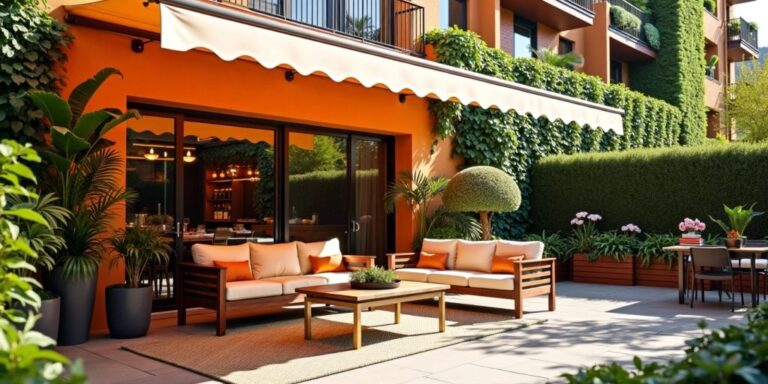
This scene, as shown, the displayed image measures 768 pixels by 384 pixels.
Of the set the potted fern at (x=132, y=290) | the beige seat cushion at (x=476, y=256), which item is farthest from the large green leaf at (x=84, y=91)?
the beige seat cushion at (x=476, y=256)

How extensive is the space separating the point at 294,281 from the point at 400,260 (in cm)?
232

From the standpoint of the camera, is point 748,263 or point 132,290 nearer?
point 132,290

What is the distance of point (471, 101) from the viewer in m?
9.38

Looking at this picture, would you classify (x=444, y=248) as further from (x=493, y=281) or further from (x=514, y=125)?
(x=514, y=125)

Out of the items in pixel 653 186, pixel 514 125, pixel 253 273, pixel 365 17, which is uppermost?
pixel 365 17

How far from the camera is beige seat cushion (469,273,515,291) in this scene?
8.82 m

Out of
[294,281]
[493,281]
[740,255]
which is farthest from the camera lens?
[740,255]

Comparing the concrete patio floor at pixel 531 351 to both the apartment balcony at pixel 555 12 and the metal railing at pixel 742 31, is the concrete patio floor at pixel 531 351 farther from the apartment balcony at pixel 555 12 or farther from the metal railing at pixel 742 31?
the metal railing at pixel 742 31

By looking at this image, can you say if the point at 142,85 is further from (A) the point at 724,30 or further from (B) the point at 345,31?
(A) the point at 724,30

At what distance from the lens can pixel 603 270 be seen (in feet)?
43.4

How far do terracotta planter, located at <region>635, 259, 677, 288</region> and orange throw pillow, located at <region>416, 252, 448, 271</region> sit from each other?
16.2 feet

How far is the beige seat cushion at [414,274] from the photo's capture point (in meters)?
9.80

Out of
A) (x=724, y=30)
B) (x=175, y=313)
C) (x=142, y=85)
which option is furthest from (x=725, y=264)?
(x=724, y=30)

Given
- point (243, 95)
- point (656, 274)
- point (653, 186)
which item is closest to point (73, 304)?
point (243, 95)
